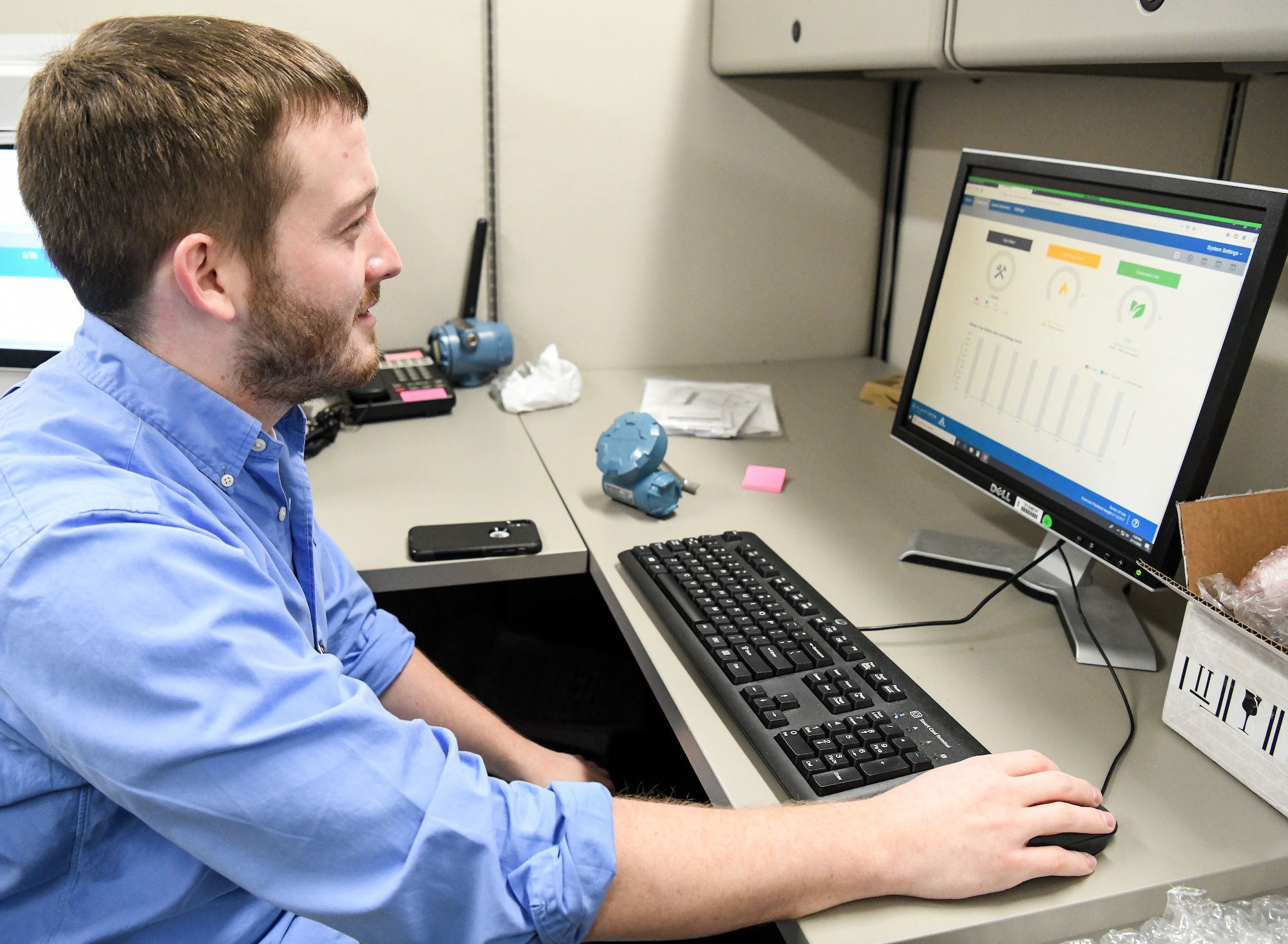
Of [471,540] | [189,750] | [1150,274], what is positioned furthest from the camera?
[471,540]

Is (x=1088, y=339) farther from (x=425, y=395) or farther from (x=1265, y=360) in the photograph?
(x=425, y=395)

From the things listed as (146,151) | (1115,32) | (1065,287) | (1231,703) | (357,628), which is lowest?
(357,628)

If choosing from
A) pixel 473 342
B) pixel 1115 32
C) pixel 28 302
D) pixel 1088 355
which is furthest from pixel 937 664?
pixel 28 302

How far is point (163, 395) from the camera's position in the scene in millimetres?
709

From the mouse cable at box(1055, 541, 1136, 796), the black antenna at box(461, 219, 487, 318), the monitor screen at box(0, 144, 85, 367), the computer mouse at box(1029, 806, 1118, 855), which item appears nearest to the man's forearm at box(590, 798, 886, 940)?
the computer mouse at box(1029, 806, 1118, 855)

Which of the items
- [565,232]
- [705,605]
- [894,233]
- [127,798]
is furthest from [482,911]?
[894,233]

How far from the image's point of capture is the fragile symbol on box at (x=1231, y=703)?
709 mm

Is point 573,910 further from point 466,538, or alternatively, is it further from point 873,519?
point 873,519

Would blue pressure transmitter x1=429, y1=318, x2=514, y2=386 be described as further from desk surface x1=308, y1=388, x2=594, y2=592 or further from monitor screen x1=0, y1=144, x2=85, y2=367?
monitor screen x1=0, y1=144, x2=85, y2=367

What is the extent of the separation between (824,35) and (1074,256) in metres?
0.55

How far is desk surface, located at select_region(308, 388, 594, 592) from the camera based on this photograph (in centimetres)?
109

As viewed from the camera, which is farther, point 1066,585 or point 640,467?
point 640,467

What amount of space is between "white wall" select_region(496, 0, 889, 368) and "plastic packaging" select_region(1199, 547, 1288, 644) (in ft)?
4.01

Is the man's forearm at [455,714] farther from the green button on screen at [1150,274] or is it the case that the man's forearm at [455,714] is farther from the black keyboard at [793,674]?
the green button on screen at [1150,274]
